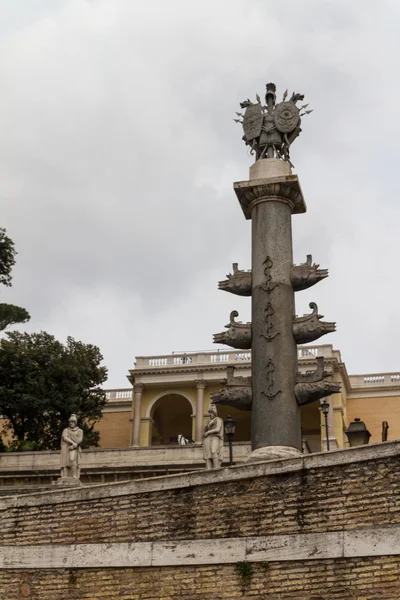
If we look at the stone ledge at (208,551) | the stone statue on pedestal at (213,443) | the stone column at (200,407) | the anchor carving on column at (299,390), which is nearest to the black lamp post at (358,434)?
the anchor carving on column at (299,390)

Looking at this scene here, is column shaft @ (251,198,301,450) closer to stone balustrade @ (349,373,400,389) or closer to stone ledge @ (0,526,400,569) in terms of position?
stone ledge @ (0,526,400,569)

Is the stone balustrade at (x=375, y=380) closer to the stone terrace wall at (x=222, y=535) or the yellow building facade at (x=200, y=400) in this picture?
the yellow building facade at (x=200, y=400)

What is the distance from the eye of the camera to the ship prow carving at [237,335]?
911 inches

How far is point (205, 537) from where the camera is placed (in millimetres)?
16859

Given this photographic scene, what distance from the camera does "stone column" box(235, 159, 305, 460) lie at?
21656 millimetres

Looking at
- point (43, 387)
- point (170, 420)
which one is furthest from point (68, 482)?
point (170, 420)

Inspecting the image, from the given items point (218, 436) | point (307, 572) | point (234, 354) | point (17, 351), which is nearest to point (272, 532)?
point (307, 572)

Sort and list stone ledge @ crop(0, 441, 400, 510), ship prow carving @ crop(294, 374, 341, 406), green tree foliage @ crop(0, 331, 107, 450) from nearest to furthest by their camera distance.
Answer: stone ledge @ crop(0, 441, 400, 510), ship prow carving @ crop(294, 374, 341, 406), green tree foliage @ crop(0, 331, 107, 450)

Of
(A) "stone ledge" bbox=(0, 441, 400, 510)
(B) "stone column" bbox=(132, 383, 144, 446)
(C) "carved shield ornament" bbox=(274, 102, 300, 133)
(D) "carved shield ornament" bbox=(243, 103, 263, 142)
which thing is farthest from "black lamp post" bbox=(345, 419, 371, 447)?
(B) "stone column" bbox=(132, 383, 144, 446)

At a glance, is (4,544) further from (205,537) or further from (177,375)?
(177,375)

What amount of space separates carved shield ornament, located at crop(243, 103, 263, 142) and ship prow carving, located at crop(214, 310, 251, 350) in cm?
469

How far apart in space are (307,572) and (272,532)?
94cm

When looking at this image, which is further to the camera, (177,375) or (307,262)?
(177,375)

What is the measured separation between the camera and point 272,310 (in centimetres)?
2280
